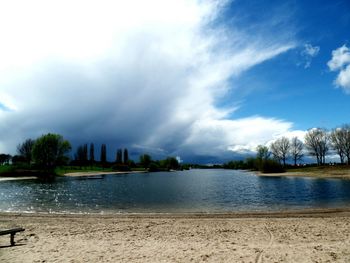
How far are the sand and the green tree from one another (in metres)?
102

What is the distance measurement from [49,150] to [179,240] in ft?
379

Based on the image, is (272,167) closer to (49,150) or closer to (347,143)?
(347,143)

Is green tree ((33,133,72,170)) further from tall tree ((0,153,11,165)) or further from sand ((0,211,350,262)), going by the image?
sand ((0,211,350,262))

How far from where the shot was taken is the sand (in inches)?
452

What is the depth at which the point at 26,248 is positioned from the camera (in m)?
13.3

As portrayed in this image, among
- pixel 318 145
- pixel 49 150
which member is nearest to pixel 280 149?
pixel 318 145

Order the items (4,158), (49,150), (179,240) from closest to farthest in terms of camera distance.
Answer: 1. (179,240)
2. (49,150)
3. (4,158)

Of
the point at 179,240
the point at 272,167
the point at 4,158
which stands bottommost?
the point at 272,167

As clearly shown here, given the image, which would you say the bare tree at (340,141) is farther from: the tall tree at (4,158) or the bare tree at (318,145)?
the tall tree at (4,158)

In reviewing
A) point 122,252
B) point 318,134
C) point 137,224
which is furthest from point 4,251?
point 318,134

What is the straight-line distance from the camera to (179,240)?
1481 centimetres

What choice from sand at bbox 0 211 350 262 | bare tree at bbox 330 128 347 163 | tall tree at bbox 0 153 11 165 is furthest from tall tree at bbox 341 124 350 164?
tall tree at bbox 0 153 11 165

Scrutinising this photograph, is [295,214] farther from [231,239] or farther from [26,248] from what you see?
[26,248]

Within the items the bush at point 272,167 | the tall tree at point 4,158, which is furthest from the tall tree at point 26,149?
the bush at point 272,167
